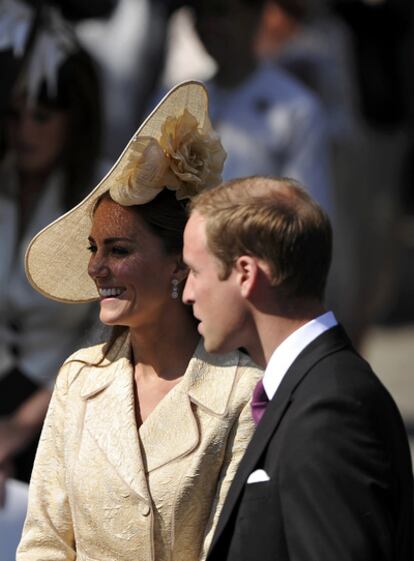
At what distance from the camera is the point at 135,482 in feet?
7.11

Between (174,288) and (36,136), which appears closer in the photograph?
(174,288)

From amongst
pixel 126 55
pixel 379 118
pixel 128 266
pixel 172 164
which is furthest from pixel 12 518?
pixel 379 118

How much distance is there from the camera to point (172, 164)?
2.29 metres

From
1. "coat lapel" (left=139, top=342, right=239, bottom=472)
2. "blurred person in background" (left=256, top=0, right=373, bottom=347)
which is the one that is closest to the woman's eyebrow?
"coat lapel" (left=139, top=342, right=239, bottom=472)

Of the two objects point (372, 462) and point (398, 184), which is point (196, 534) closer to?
point (372, 462)

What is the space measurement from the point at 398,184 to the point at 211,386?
23.9ft

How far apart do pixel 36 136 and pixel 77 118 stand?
158mm

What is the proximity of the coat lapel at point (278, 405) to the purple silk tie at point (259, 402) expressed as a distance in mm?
74

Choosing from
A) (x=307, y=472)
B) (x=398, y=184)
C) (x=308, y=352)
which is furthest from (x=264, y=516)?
(x=398, y=184)

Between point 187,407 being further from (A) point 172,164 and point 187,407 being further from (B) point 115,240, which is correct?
(A) point 172,164

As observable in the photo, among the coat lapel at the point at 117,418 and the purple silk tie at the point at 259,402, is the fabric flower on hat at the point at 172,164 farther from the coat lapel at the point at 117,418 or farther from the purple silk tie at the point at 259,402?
the purple silk tie at the point at 259,402

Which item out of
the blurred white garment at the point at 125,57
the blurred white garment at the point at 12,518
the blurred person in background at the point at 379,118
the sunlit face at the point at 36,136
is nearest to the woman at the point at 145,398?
the blurred white garment at the point at 12,518

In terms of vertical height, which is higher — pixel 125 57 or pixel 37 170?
pixel 125 57

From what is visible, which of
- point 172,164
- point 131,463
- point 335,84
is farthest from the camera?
point 335,84
